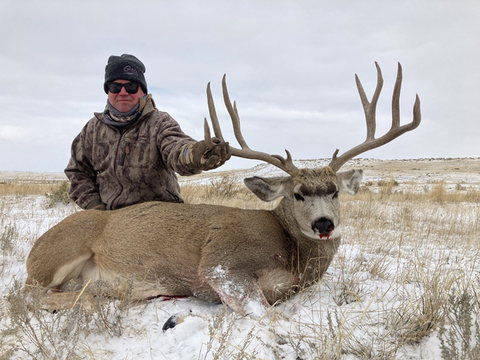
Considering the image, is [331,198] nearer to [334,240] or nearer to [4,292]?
[334,240]

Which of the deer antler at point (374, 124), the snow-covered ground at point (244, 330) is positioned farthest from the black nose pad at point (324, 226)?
the deer antler at point (374, 124)

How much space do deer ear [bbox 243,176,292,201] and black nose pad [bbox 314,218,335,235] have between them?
75 centimetres

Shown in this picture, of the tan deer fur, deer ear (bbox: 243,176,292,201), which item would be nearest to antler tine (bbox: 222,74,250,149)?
deer ear (bbox: 243,176,292,201)

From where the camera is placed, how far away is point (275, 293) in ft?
10.5

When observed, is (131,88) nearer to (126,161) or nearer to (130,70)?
(130,70)

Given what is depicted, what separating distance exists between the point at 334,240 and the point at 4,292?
3.29 metres

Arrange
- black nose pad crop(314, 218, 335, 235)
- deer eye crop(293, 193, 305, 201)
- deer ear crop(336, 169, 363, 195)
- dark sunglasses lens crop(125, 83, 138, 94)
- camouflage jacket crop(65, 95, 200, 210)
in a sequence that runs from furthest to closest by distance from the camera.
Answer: dark sunglasses lens crop(125, 83, 138, 94) < camouflage jacket crop(65, 95, 200, 210) < deer ear crop(336, 169, 363, 195) < deer eye crop(293, 193, 305, 201) < black nose pad crop(314, 218, 335, 235)

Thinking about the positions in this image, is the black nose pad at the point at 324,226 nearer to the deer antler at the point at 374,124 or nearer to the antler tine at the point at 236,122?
the deer antler at the point at 374,124

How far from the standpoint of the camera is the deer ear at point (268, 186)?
4.09m

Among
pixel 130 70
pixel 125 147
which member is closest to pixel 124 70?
pixel 130 70

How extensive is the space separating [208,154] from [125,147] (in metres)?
1.72

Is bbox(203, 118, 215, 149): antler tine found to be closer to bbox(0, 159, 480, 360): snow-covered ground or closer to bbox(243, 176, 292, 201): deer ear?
bbox(243, 176, 292, 201): deer ear

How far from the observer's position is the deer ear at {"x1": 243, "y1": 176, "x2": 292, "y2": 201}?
409 centimetres

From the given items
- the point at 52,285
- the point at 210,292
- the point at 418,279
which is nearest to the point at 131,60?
the point at 52,285
